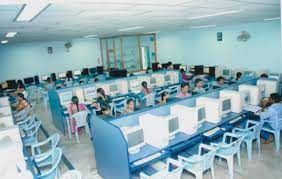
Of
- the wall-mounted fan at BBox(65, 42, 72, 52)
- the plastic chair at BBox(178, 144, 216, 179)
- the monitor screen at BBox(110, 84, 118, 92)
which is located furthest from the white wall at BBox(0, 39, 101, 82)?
the plastic chair at BBox(178, 144, 216, 179)

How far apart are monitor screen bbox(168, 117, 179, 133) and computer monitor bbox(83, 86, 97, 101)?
3.45 m

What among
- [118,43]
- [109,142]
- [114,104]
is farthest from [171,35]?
[109,142]

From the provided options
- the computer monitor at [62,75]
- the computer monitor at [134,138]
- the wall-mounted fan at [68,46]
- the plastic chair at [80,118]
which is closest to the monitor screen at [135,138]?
the computer monitor at [134,138]

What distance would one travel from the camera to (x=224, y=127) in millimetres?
3869

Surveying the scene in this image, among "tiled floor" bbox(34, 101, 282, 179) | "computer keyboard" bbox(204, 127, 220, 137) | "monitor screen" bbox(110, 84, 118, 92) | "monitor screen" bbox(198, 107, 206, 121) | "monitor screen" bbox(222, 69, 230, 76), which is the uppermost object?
"monitor screen" bbox(222, 69, 230, 76)

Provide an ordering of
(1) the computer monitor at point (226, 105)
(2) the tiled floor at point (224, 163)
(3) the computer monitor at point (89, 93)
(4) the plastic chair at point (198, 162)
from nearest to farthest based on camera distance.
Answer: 1. (4) the plastic chair at point (198, 162)
2. (2) the tiled floor at point (224, 163)
3. (1) the computer monitor at point (226, 105)
4. (3) the computer monitor at point (89, 93)

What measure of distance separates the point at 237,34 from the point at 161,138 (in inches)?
253

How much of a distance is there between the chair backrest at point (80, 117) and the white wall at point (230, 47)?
5287 mm

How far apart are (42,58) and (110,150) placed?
9.19 metres

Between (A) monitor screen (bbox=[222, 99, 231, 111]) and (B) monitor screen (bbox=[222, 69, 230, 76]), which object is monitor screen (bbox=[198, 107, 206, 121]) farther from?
(B) monitor screen (bbox=[222, 69, 230, 76])

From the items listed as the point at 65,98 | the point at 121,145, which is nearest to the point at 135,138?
the point at 121,145

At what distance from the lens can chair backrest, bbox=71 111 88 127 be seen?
16.6ft

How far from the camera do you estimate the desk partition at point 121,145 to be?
297cm

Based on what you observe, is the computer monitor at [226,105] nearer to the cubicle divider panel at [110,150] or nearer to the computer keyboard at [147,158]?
the computer keyboard at [147,158]
